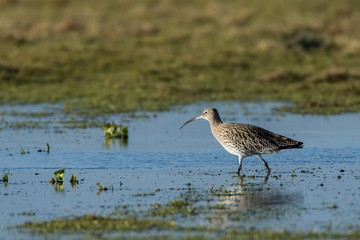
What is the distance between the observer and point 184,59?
29.5 meters

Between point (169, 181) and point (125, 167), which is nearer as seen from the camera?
point (169, 181)

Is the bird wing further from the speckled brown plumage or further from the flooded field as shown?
the flooded field

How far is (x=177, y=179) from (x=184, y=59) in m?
17.7

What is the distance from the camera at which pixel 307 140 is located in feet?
54.4

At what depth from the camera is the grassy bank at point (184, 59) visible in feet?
80.4

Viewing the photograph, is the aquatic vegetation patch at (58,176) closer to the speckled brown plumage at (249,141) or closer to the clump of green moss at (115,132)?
the speckled brown plumage at (249,141)

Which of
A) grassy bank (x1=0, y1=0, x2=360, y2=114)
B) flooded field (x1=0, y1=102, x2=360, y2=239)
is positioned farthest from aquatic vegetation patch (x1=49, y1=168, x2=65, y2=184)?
grassy bank (x1=0, y1=0, x2=360, y2=114)

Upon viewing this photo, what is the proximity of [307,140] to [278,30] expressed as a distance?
18.1 metres

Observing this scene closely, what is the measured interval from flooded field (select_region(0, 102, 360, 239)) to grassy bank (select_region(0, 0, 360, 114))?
381cm

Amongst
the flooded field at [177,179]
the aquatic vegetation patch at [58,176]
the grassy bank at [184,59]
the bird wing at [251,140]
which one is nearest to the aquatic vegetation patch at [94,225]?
the flooded field at [177,179]

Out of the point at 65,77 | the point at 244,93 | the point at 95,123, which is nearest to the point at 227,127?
the point at 95,123

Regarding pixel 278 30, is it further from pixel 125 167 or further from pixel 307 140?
pixel 125 167

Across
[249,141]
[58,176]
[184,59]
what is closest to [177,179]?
[249,141]

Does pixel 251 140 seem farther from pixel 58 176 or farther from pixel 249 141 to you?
pixel 58 176
